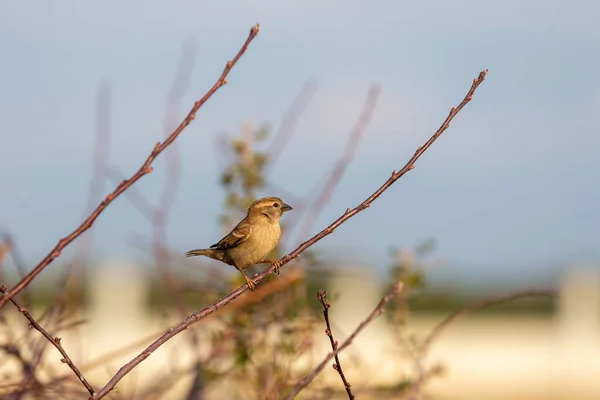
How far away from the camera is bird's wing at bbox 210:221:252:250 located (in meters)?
5.38

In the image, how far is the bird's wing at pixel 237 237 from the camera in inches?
212

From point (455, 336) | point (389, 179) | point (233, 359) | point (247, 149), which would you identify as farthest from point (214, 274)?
point (455, 336)

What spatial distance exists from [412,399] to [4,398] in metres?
1.75

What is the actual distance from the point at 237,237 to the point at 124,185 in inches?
132

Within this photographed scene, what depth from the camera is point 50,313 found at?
380 cm

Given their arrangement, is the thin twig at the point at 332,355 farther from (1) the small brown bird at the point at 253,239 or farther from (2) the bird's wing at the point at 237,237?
(2) the bird's wing at the point at 237,237

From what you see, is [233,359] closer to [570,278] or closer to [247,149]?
[247,149]

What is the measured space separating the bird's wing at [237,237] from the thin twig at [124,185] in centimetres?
323

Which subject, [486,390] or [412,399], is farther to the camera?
[486,390]

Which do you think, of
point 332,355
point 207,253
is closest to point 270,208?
point 207,253

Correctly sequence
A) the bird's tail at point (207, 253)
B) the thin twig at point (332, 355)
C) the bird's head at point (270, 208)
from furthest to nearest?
the bird's tail at point (207, 253) → the bird's head at point (270, 208) → the thin twig at point (332, 355)

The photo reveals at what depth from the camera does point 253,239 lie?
5.35 m

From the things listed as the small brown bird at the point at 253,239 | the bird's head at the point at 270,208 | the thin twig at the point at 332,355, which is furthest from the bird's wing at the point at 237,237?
the thin twig at the point at 332,355

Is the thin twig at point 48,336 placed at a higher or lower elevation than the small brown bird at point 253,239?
lower
